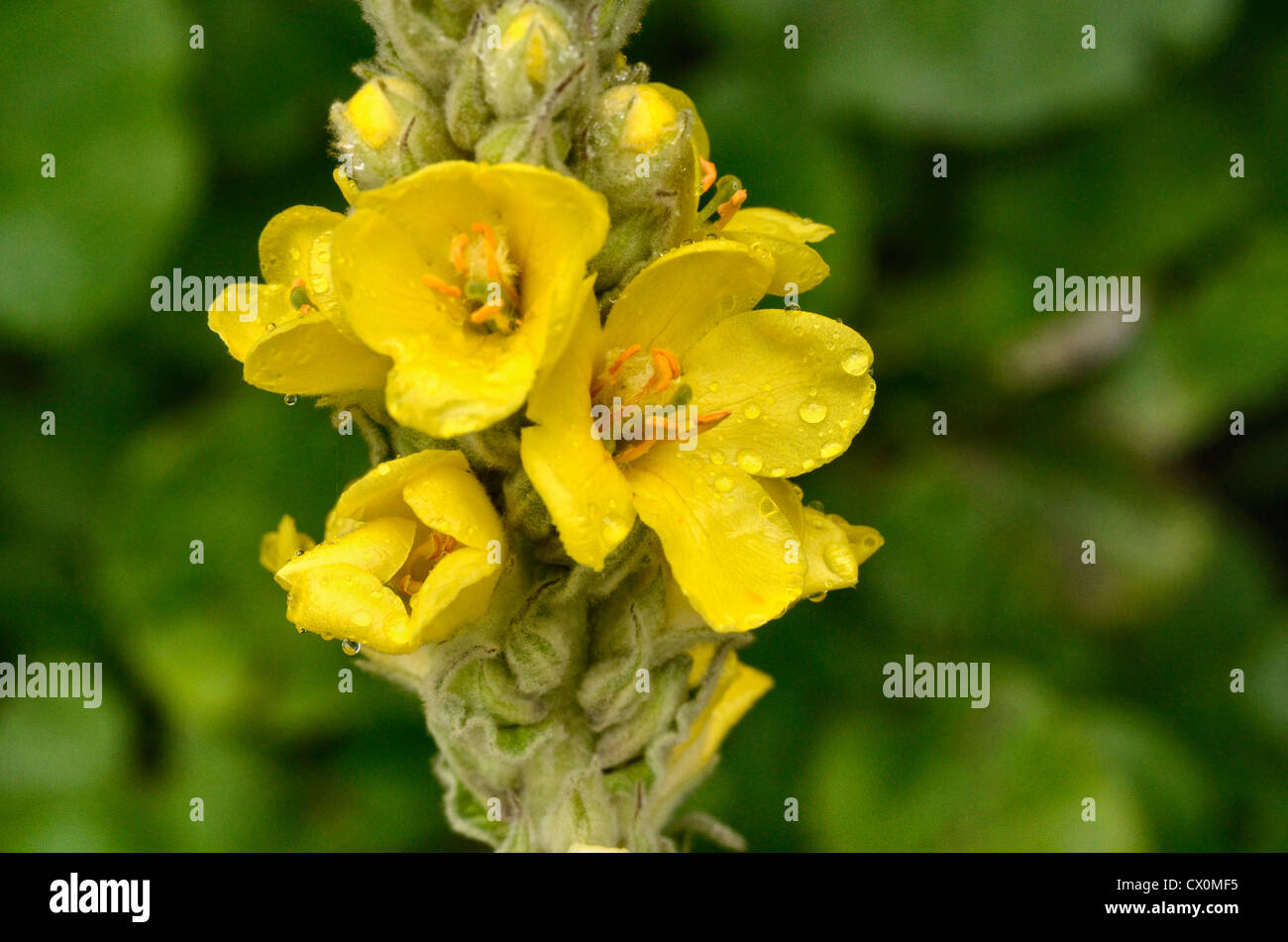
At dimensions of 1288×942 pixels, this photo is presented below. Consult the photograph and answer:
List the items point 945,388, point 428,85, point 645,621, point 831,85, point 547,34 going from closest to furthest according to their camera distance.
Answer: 1. point 547,34
2. point 428,85
3. point 645,621
4. point 831,85
5. point 945,388

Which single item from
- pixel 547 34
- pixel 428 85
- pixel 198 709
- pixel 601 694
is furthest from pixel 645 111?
pixel 198 709

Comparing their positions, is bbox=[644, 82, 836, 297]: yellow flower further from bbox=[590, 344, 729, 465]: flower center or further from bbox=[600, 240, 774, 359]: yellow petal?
bbox=[590, 344, 729, 465]: flower center

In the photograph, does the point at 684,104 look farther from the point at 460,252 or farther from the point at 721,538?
the point at 721,538

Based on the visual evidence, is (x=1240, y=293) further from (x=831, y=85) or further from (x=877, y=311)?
(x=831, y=85)

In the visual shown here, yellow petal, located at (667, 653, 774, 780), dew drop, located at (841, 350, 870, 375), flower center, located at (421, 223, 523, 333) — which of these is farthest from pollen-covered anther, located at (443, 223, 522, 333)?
yellow petal, located at (667, 653, 774, 780)

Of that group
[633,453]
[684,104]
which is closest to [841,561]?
[633,453]

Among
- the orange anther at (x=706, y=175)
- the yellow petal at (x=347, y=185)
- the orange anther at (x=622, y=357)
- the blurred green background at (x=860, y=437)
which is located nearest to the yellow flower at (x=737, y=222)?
the orange anther at (x=706, y=175)
